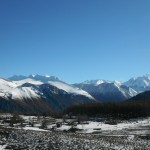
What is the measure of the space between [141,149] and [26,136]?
62.5 ft

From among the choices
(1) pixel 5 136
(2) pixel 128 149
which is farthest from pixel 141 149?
(1) pixel 5 136

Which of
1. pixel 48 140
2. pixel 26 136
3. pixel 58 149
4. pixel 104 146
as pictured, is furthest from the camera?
pixel 26 136

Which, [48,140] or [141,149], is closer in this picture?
[141,149]

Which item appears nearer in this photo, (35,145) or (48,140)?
(35,145)

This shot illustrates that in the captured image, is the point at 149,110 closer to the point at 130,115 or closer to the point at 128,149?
the point at 130,115

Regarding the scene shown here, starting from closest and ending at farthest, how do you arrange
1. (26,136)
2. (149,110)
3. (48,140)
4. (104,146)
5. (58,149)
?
1. (58,149)
2. (104,146)
3. (48,140)
4. (26,136)
5. (149,110)

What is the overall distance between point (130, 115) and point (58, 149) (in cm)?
15329

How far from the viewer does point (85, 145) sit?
2028 inches

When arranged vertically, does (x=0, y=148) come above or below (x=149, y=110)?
below

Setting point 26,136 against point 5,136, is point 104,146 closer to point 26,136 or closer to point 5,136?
point 26,136

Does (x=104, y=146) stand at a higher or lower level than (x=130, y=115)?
lower

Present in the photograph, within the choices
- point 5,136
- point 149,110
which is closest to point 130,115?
point 149,110

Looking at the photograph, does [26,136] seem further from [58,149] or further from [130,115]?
[130,115]

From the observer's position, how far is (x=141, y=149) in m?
51.2
